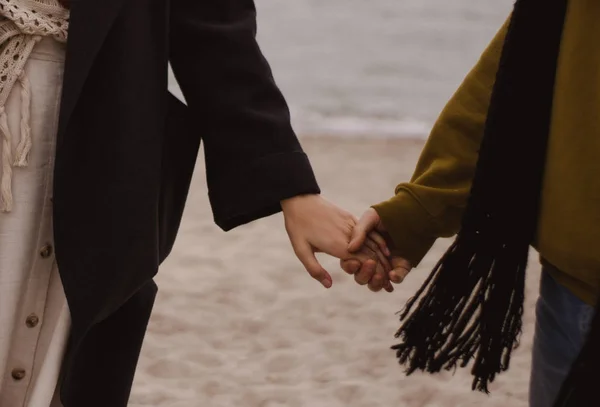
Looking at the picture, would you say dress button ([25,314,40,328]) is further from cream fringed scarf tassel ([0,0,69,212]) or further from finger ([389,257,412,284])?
finger ([389,257,412,284])

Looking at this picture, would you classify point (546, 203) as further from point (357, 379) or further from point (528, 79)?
point (357, 379)

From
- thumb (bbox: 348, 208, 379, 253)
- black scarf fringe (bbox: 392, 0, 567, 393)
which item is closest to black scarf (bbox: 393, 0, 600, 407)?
black scarf fringe (bbox: 392, 0, 567, 393)

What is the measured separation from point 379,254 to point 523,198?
261mm

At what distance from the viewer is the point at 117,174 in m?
0.87

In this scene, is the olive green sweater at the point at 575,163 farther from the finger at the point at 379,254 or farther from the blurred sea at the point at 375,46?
the blurred sea at the point at 375,46

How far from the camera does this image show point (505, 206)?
0.96m

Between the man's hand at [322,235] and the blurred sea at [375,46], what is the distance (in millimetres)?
4055

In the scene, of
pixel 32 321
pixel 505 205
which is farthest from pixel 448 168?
pixel 32 321

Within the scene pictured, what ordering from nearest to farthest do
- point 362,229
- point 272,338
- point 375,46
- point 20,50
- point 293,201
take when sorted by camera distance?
point 20,50 < point 293,201 < point 362,229 < point 272,338 < point 375,46

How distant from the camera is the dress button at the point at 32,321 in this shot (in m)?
0.93

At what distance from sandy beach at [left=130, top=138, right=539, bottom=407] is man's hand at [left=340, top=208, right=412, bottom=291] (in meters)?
0.86

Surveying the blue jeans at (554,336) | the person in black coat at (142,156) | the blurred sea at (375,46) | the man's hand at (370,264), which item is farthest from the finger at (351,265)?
the blurred sea at (375,46)

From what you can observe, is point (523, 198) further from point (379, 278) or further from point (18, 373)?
point (18, 373)

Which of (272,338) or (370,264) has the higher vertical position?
(370,264)
